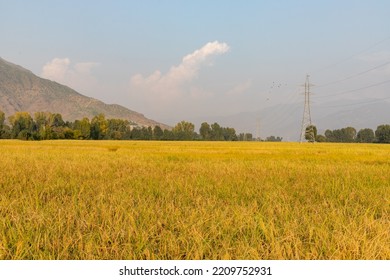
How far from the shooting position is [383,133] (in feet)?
442

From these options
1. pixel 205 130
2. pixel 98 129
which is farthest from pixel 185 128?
pixel 98 129

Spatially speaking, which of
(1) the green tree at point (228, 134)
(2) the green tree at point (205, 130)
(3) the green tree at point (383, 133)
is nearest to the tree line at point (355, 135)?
(3) the green tree at point (383, 133)

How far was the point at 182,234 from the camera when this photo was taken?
3.88 metres

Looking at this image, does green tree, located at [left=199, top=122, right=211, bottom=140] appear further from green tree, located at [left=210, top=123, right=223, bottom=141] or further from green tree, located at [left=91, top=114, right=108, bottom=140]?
green tree, located at [left=91, top=114, right=108, bottom=140]

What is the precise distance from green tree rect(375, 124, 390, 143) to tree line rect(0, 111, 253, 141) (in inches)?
2277

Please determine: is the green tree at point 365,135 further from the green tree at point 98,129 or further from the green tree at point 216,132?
the green tree at point 98,129

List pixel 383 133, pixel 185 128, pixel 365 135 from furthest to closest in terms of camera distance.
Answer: pixel 185 128 → pixel 365 135 → pixel 383 133

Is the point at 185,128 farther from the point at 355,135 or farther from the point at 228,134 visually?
the point at 355,135

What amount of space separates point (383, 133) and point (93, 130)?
359 feet

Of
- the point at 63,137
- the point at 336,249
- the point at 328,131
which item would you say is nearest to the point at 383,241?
the point at 336,249

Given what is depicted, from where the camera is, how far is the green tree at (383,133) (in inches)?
5089

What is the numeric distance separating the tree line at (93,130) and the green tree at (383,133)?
5782cm
